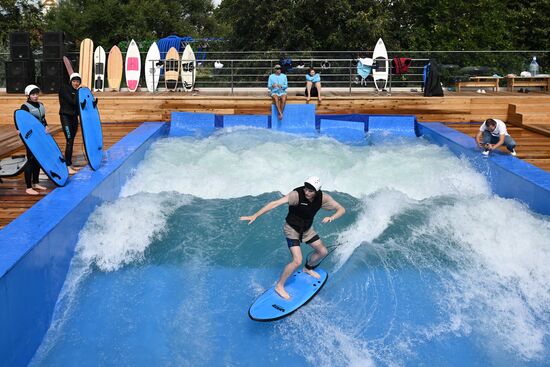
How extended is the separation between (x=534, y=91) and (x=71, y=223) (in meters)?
13.8

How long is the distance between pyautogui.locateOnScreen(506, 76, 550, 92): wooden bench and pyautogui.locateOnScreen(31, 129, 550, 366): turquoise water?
769cm

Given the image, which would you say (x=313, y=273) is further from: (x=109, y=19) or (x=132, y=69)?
(x=109, y=19)

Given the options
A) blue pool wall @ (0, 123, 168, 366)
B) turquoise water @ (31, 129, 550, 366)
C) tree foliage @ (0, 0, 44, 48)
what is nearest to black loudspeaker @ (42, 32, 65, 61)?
turquoise water @ (31, 129, 550, 366)

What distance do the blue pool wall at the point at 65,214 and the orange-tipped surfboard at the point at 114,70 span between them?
9.53 feet

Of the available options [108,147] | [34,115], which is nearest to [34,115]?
[34,115]

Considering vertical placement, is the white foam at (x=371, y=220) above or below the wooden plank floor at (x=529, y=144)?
below

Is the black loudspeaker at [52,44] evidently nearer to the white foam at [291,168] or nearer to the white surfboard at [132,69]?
the white surfboard at [132,69]

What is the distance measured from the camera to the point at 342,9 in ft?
70.8

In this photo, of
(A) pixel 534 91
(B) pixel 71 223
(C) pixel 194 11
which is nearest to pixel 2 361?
(B) pixel 71 223

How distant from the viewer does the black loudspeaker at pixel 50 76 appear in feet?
46.4

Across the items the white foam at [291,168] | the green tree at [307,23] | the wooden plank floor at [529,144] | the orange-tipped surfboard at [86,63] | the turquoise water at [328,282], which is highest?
the green tree at [307,23]

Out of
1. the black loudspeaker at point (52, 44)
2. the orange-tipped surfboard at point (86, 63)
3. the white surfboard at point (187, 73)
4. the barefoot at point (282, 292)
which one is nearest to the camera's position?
the barefoot at point (282, 292)

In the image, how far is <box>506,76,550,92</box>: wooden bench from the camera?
51.5 ft

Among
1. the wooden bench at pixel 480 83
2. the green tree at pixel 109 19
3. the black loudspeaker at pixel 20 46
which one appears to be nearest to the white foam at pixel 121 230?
the black loudspeaker at pixel 20 46
